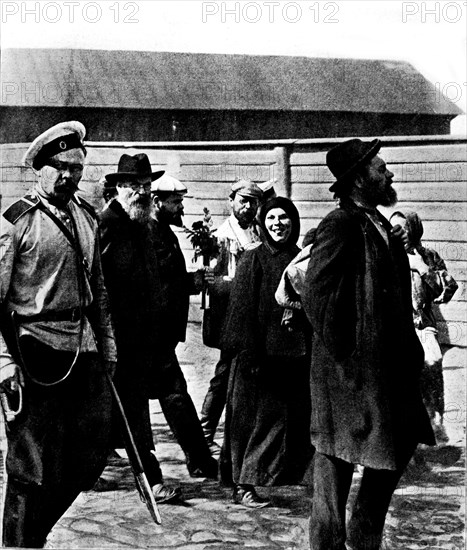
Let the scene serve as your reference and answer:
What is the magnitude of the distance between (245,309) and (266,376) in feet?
1.07

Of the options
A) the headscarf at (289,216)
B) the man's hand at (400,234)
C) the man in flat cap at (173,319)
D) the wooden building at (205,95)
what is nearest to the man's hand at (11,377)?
the man in flat cap at (173,319)

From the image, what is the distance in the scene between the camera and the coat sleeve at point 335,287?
535cm

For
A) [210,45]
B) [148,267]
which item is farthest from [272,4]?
[148,267]

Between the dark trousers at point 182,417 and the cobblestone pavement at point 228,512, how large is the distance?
36 mm

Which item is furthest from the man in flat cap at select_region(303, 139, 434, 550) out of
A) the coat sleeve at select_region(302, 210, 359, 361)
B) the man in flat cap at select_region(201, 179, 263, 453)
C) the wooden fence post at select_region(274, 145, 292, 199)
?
the man in flat cap at select_region(201, 179, 263, 453)

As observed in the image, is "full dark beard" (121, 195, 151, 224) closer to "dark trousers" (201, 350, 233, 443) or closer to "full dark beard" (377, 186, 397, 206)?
"dark trousers" (201, 350, 233, 443)

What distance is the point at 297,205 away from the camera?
5.86 meters

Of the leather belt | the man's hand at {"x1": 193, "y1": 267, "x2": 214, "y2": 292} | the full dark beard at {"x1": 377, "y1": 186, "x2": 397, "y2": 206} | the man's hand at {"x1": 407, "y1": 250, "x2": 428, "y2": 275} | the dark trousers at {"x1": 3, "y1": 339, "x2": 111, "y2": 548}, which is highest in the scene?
the full dark beard at {"x1": 377, "y1": 186, "x2": 397, "y2": 206}

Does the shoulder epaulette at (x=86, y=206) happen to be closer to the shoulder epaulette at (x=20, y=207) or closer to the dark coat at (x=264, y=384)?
the shoulder epaulette at (x=20, y=207)

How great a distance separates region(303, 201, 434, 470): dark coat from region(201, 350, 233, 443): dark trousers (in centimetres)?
59

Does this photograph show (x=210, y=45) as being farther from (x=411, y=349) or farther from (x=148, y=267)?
(x=411, y=349)
